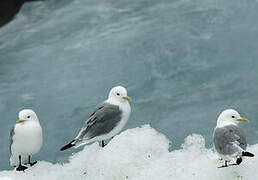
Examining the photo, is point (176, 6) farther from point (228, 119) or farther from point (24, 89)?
point (228, 119)

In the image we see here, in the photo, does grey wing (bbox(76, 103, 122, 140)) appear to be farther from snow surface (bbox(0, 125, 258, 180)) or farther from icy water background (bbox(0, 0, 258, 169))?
icy water background (bbox(0, 0, 258, 169))

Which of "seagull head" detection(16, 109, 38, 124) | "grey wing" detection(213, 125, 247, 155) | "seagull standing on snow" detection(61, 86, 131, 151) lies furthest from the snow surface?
"seagull head" detection(16, 109, 38, 124)

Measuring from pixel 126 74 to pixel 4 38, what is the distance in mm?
3872

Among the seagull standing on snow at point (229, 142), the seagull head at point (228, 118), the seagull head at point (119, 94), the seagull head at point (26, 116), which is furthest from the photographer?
the seagull head at point (119, 94)

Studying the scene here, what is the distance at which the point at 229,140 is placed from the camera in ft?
14.6

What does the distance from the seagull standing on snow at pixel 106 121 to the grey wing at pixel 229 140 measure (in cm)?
124

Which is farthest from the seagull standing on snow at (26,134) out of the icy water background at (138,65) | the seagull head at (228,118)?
the seagull head at (228,118)

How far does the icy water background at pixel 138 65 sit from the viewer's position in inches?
304

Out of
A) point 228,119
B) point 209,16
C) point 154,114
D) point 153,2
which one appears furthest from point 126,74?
point 228,119

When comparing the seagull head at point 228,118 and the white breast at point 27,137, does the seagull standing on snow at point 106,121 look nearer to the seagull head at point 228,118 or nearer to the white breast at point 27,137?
the white breast at point 27,137

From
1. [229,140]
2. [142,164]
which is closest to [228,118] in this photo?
[229,140]

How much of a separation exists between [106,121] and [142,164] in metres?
0.61

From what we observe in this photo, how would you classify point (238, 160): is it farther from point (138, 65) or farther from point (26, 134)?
point (138, 65)

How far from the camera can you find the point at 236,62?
29.2 ft
